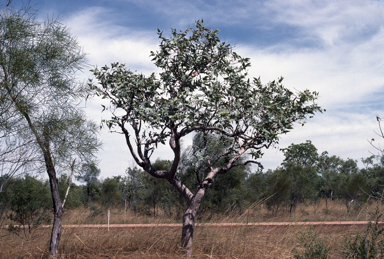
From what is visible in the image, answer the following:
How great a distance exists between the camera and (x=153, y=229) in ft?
27.7

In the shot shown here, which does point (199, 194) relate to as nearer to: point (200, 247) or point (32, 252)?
point (200, 247)

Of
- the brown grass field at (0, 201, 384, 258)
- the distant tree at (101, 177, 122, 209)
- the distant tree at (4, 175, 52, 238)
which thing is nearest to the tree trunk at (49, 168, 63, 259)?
the brown grass field at (0, 201, 384, 258)

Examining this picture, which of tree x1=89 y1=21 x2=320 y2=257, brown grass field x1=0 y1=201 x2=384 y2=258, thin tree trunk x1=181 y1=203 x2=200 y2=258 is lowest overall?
brown grass field x1=0 y1=201 x2=384 y2=258

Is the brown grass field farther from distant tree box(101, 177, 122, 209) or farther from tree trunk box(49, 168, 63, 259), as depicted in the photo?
distant tree box(101, 177, 122, 209)

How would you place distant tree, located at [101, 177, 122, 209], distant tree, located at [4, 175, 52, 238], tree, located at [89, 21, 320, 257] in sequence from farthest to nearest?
distant tree, located at [101, 177, 122, 209], distant tree, located at [4, 175, 52, 238], tree, located at [89, 21, 320, 257]

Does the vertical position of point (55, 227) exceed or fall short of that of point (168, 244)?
it exceeds it

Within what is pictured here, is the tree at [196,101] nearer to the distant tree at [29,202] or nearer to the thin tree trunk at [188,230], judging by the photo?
the thin tree trunk at [188,230]

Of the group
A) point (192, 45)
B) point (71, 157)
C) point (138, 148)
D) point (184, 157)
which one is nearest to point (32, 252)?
point (71, 157)

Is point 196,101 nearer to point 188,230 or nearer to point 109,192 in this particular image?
point 188,230

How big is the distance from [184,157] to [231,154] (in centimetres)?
841

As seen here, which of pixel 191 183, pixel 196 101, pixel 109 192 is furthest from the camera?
pixel 109 192

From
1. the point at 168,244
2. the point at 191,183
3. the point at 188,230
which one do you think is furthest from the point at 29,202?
the point at 188,230

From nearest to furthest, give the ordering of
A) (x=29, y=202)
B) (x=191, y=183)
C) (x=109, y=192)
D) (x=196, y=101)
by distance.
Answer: (x=196, y=101) → (x=29, y=202) → (x=191, y=183) → (x=109, y=192)

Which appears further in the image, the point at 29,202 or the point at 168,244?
the point at 29,202
